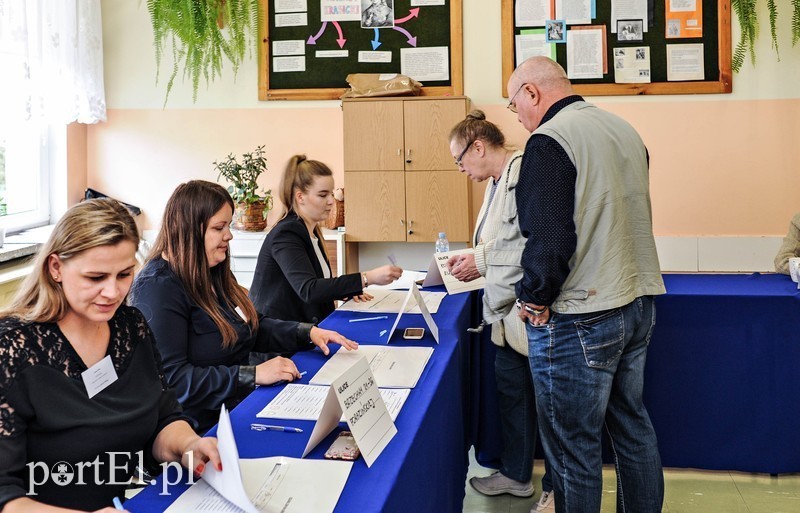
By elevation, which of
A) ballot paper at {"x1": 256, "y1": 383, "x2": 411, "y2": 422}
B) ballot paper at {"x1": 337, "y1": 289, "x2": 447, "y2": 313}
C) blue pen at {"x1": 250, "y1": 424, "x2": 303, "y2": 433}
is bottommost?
blue pen at {"x1": 250, "y1": 424, "x2": 303, "y2": 433}

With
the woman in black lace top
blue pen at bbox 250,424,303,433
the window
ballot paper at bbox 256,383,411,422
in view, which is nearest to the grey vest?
ballot paper at bbox 256,383,411,422

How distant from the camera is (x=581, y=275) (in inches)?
86.1

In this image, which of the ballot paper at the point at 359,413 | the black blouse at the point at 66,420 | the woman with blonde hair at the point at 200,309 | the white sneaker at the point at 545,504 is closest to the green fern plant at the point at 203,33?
the woman with blonde hair at the point at 200,309

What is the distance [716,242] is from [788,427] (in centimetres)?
193

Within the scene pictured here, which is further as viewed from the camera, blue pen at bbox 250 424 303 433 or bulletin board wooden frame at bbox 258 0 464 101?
bulletin board wooden frame at bbox 258 0 464 101

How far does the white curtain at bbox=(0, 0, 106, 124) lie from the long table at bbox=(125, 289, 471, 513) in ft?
8.39

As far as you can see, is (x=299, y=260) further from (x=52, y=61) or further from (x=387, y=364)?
(x=52, y=61)

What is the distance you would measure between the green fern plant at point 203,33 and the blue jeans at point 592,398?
3.37 meters

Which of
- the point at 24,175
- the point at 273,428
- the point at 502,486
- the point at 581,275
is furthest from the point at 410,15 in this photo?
the point at 273,428

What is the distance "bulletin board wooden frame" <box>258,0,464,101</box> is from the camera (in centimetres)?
491

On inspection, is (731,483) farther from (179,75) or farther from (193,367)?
(179,75)

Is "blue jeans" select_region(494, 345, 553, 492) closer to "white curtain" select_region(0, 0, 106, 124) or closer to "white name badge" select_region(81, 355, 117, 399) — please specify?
"white name badge" select_region(81, 355, 117, 399)
